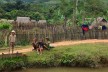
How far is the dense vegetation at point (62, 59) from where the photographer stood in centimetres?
1659

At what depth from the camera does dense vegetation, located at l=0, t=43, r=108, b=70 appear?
1659 centimetres

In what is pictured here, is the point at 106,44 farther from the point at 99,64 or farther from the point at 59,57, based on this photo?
the point at 59,57

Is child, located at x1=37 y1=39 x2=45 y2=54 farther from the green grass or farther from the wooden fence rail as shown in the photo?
the wooden fence rail

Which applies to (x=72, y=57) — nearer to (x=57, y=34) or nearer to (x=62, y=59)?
(x=62, y=59)

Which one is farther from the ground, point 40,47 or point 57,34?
point 57,34

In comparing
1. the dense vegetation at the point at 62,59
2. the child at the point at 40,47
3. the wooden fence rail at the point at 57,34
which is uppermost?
the wooden fence rail at the point at 57,34

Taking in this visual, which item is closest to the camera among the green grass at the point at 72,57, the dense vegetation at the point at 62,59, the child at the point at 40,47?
the dense vegetation at the point at 62,59

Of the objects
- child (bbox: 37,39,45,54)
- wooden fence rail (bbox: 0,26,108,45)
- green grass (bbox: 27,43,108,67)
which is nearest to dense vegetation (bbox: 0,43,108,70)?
green grass (bbox: 27,43,108,67)

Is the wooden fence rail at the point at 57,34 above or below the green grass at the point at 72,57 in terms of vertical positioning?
above

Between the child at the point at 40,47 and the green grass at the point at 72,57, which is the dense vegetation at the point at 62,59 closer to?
the green grass at the point at 72,57

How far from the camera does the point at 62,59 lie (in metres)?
17.8

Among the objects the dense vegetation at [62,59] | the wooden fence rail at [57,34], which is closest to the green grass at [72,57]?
the dense vegetation at [62,59]

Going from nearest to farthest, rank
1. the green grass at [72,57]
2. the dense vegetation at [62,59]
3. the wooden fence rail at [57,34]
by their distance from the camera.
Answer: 1. the dense vegetation at [62,59]
2. the green grass at [72,57]
3. the wooden fence rail at [57,34]

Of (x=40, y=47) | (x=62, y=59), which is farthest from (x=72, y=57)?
(x=40, y=47)
